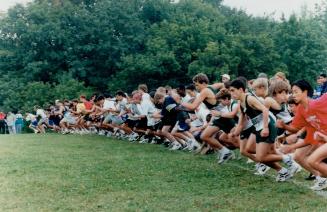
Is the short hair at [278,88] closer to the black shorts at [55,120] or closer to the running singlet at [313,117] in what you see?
the running singlet at [313,117]

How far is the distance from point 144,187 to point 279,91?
3.29m

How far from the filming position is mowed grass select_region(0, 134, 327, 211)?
7.05m

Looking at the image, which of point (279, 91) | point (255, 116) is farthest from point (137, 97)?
point (255, 116)

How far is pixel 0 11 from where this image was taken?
54688mm

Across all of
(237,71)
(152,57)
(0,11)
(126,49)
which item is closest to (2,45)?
(0,11)

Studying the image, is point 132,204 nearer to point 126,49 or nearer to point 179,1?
point 126,49

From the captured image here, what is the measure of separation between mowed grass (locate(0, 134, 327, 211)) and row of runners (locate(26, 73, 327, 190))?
1.47 ft

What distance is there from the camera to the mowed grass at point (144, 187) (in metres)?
7.05

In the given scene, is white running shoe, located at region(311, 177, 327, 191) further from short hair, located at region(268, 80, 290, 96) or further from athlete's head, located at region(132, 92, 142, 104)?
athlete's head, located at region(132, 92, 142, 104)

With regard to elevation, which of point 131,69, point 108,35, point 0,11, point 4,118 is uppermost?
point 0,11

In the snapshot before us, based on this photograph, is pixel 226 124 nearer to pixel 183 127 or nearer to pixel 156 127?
pixel 183 127

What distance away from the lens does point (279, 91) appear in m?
10.2

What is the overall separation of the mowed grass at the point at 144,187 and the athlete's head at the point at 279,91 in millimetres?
1492

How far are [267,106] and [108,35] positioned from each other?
41988mm
